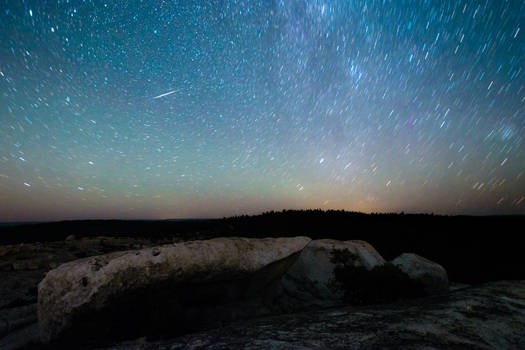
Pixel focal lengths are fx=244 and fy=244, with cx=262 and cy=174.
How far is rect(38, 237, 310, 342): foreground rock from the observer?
12.0 ft

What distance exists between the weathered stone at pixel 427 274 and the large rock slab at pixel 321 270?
0.79 metres

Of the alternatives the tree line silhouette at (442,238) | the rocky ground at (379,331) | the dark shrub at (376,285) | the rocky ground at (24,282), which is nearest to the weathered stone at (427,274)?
the dark shrub at (376,285)

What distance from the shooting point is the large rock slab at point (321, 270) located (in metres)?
6.75

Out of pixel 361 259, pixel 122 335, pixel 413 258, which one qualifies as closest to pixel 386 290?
pixel 361 259

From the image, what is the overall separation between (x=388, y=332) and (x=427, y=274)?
5546 mm

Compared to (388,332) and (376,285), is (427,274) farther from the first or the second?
(388,332)

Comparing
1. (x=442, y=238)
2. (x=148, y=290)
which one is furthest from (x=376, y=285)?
(x=442, y=238)

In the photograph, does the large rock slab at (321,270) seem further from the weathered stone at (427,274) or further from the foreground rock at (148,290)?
the foreground rock at (148,290)

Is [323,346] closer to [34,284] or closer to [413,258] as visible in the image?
[413,258]

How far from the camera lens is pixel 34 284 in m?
6.73

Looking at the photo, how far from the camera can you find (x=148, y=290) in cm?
403

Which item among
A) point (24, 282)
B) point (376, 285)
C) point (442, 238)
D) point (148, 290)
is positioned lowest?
point (24, 282)

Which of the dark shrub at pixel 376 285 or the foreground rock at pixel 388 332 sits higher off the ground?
the foreground rock at pixel 388 332

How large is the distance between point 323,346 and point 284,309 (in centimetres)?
434
